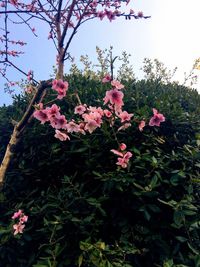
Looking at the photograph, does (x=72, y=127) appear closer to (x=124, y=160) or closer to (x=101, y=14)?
(x=124, y=160)

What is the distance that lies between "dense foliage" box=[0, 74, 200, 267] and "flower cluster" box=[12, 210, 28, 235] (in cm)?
9

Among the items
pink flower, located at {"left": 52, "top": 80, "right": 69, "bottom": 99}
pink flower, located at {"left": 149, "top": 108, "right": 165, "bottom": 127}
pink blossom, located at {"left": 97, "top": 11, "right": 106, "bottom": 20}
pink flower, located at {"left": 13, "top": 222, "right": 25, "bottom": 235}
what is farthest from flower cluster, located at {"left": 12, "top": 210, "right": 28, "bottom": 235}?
pink blossom, located at {"left": 97, "top": 11, "right": 106, "bottom": 20}

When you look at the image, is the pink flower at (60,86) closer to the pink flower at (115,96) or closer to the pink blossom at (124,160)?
the pink flower at (115,96)

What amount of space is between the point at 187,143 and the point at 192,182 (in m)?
0.65

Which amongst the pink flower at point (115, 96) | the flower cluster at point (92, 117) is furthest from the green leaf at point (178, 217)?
the pink flower at point (115, 96)

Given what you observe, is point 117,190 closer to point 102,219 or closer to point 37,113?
point 102,219

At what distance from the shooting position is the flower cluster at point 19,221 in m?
3.32

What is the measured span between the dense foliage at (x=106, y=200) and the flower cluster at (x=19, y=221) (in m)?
0.09

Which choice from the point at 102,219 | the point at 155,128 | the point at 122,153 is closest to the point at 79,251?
the point at 102,219

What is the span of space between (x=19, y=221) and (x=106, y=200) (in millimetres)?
874

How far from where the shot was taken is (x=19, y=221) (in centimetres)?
341

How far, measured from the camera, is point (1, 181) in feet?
12.5

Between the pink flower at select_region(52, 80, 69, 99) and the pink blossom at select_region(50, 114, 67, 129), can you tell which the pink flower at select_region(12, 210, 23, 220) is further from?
the pink flower at select_region(52, 80, 69, 99)

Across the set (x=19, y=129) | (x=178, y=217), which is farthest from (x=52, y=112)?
(x=178, y=217)
